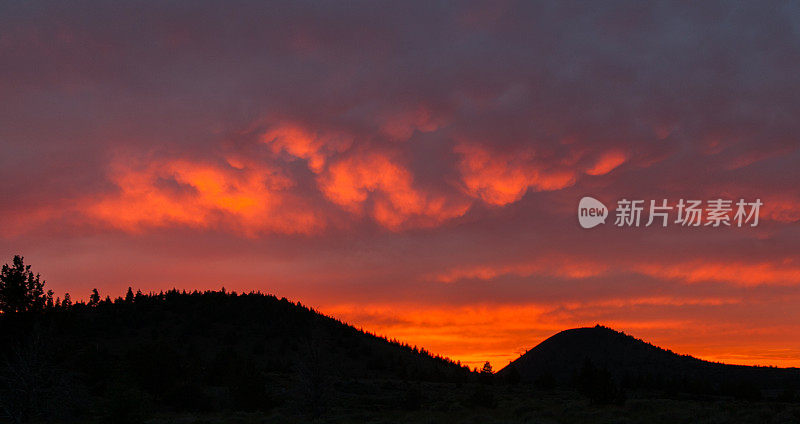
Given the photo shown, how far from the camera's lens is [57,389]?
1336 inches

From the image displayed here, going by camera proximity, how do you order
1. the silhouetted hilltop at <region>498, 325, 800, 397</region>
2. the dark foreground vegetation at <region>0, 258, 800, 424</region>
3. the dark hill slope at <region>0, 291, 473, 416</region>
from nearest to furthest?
1. the dark foreground vegetation at <region>0, 258, 800, 424</region>
2. the dark hill slope at <region>0, 291, 473, 416</region>
3. the silhouetted hilltop at <region>498, 325, 800, 397</region>

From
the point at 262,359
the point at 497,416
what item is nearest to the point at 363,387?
the point at 497,416

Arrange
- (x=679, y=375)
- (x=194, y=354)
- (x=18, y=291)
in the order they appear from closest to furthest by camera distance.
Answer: (x=18, y=291) < (x=194, y=354) < (x=679, y=375)

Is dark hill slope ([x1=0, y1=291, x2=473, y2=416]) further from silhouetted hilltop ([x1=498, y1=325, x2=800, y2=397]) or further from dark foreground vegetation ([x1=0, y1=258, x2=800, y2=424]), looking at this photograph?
silhouetted hilltop ([x1=498, y1=325, x2=800, y2=397])

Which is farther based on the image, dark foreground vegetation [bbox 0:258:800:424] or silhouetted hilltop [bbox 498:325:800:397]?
silhouetted hilltop [bbox 498:325:800:397]

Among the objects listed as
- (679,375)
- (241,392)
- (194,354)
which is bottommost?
(241,392)

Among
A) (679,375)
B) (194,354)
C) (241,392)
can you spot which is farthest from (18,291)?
(679,375)

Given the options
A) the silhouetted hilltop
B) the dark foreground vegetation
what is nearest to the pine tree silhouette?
the dark foreground vegetation

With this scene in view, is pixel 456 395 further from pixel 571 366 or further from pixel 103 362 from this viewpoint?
pixel 571 366

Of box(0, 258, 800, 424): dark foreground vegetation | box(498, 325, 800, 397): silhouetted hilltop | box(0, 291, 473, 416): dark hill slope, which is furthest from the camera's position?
box(498, 325, 800, 397): silhouetted hilltop

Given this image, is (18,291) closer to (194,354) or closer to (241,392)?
(241,392)

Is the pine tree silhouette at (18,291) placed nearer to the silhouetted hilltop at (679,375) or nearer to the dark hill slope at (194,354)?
the dark hill slope at (194,354)

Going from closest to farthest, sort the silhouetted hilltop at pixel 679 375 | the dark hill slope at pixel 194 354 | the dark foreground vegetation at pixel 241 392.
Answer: the dark foreground vegetation at pixel 241 392 < the dark hill slope at pixel 194 354 < the silhouetted hilltop at pixel 679 375

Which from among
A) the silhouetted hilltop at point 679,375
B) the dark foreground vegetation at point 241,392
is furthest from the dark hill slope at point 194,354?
the silhouetted hilltop at point 679,375
